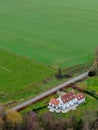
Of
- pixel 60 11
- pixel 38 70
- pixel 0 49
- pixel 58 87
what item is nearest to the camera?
pixel 58 87

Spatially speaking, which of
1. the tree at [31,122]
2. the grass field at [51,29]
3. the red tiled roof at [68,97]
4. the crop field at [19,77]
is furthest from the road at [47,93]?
the tree at [31,122]

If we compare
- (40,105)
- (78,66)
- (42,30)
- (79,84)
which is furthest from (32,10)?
(40,105)

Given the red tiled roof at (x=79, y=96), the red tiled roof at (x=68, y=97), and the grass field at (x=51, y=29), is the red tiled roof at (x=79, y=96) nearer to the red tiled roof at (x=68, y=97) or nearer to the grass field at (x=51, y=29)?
the red tiled roof at (x=68, y=97)

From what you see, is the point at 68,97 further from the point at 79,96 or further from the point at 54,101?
the point at 54,101

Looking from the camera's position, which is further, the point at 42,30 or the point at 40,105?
the point at 42,30

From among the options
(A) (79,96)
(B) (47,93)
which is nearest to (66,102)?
(A) (79,96)

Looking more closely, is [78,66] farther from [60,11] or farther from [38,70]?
[60,11]

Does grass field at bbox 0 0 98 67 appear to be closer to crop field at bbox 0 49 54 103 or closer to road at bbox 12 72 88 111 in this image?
crop field at bbox 0 49 54 103
